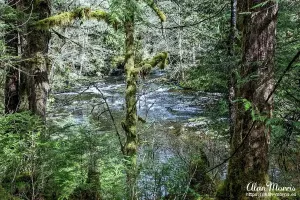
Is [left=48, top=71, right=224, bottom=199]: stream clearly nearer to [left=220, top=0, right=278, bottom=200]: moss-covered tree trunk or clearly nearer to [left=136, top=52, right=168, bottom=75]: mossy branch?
[left=136, top=52, right=168, bottom=75]: mossy branch

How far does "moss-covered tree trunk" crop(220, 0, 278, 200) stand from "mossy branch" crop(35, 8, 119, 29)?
3365mm

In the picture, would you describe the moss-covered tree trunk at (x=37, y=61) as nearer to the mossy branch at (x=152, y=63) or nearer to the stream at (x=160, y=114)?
the mossy branch at (x=152, y=63)

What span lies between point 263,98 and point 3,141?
3387 millimetres

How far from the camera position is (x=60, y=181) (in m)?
4.22

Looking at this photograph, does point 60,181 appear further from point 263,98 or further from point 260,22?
point 260,22

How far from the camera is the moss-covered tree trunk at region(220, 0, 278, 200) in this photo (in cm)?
322

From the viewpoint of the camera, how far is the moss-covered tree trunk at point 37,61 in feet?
20.4

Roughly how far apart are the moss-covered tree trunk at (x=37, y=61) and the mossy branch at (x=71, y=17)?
0.24m

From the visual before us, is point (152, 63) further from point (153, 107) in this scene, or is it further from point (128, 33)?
point (153, 107)

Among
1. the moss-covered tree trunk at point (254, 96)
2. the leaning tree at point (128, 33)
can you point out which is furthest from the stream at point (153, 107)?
the moss-covered tree trunk at point (254, 96)

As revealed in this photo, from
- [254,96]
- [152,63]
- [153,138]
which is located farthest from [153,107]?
[254,96]

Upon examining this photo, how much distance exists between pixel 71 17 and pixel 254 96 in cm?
449

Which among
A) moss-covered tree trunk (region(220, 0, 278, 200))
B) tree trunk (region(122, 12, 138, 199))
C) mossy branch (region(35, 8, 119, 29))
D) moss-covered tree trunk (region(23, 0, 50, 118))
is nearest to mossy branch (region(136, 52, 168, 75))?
tree trunk (region(122, 12, 138, 199))

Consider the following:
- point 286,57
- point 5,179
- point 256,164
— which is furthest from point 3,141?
point 286,57
